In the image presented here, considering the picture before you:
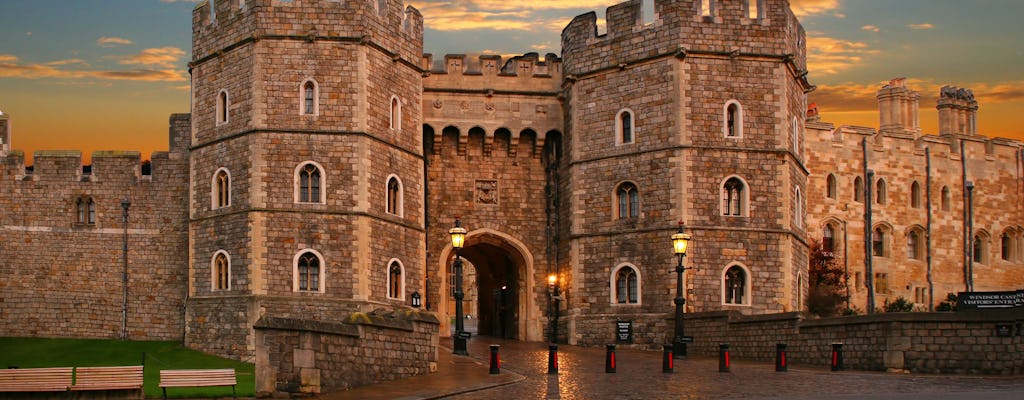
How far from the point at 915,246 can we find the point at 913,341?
3079 centimetres

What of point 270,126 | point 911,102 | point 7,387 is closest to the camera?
point 7,387

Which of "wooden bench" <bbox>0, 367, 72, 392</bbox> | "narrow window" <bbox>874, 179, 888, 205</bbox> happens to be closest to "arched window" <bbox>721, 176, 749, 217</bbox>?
"narrow window" <bbox>874, 179, 888, 205</bbox>

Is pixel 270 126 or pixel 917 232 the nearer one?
pixel 270 126

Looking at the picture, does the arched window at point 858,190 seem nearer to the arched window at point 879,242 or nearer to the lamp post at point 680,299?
the arched window at point 879,242

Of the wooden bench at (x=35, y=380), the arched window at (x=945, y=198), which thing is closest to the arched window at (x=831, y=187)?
the arched window at (x=945, y=198)

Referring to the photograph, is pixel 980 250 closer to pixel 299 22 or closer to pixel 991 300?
pixel 991 300

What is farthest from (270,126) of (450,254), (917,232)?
(917,232)

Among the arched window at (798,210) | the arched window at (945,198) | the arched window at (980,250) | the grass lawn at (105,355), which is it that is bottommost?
the grass lawn at (105,355)

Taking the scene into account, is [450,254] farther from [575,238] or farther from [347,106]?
[347,106]

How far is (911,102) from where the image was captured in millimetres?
61125

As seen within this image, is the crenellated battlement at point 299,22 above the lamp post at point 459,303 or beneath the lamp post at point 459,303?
above

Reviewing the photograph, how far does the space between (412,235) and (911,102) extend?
29.4 metres

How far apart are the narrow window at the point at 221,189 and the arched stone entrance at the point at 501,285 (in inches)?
298

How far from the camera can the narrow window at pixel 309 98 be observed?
3794 cm
